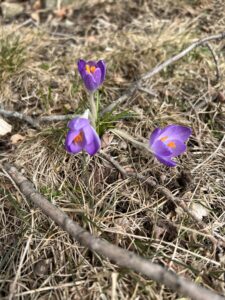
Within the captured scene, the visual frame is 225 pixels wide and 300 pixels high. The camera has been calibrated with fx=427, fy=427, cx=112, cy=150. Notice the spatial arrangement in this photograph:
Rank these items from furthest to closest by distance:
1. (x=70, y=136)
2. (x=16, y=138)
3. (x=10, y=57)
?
(x=10, y=57) < (x=16, y=138) < (x=70, y=136)

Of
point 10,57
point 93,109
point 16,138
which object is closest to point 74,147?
point 93,109

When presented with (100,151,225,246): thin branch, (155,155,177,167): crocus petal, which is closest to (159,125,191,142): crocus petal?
(155,155,177,167): crocus petal

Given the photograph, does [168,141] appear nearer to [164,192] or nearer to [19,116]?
[164,192]

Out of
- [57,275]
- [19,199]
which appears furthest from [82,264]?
[19,199]

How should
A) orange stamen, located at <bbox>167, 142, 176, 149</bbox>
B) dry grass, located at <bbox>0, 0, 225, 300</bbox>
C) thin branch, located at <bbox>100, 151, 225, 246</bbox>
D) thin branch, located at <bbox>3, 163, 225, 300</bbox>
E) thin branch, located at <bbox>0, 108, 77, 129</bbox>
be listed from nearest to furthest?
thin branch, located at <bbox>3, 163, 225, 300</bbox> → dry grass, located at <bbox>0, 0, 225, 300</bbox> → thin branch, located at <bbox>100, 151, 225, 246</bbox> → orange stamen, located at <bbox>167, 142, 176, 149</bbox> → thin branch, located at <bbox>0, 108, 77, 129</bbox>

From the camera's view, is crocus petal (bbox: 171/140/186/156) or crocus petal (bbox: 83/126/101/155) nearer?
crocus petal (bbox: 83/126/101/155)

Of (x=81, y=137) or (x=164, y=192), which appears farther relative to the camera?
(x=164, y=192)

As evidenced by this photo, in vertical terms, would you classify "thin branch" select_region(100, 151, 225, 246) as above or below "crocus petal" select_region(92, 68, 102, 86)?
below

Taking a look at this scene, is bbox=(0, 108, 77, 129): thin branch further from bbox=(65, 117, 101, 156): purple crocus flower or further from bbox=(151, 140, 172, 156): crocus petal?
bbox=(151, 140, 172, 156): crocus petal

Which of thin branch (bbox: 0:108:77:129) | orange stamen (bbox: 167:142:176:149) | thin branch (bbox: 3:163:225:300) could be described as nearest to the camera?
thin branch (bbox: 3:163:225:300)
